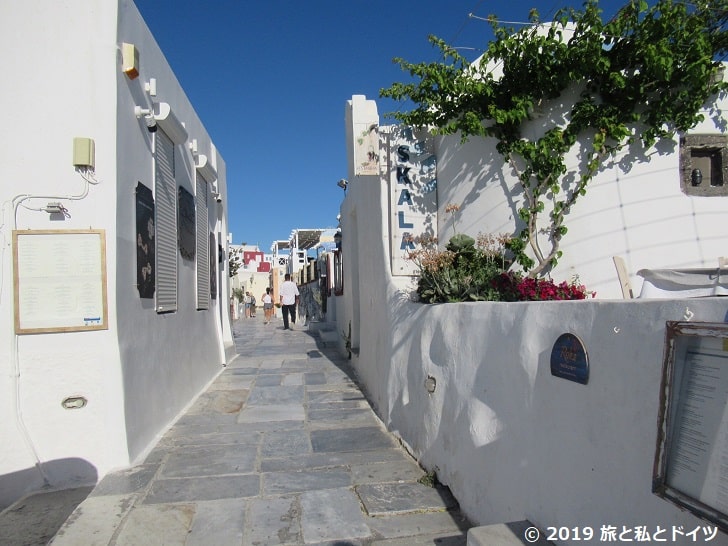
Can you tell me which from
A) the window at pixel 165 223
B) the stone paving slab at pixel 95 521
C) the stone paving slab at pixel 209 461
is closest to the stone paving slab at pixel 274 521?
the stone paving slab at pixel 209 461

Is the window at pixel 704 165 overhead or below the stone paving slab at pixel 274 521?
overhead

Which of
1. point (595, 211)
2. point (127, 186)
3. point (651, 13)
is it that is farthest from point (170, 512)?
point (651, 13)

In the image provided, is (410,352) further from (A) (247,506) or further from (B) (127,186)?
(B) (127,186)

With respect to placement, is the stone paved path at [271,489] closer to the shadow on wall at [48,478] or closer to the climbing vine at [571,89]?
the shadow on wall at [48,478]

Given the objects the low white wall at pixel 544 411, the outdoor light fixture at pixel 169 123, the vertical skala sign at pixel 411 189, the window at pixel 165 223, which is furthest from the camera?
the vertical skala sign at pixel 411 189

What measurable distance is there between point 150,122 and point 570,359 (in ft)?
14.8

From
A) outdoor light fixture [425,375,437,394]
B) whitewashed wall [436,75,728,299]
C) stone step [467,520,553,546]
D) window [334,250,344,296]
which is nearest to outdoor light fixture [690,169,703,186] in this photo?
whitewashed wall [436,75,728,299]

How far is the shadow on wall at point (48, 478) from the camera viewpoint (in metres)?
4.07

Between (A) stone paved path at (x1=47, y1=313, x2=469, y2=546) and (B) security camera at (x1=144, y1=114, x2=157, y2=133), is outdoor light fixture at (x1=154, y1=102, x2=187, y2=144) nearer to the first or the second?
(B) security camera at (x1=144, y1=114, x2=157, y2=133)

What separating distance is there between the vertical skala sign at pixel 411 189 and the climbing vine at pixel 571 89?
0.60 metres

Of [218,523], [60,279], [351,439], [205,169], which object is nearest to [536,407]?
[218,523]

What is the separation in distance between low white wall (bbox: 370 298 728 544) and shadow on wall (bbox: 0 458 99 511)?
9.08ft

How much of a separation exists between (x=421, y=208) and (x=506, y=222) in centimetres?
112

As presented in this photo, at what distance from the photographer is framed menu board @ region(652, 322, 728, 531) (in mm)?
1534
